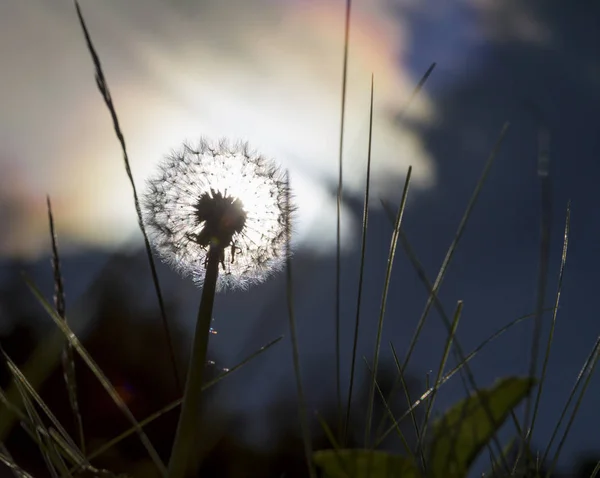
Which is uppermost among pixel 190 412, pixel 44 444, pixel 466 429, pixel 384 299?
pixel 384 299

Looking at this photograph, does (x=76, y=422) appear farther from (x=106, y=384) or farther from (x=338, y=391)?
(x=338, y=391)

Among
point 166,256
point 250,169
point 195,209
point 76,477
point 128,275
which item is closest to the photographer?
point 76,477

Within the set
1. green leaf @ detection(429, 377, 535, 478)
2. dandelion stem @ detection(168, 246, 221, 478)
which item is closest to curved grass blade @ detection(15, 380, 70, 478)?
dandelion stem @ detection(168, 246, 221, 478)

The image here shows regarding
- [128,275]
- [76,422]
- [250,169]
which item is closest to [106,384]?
[76,422]

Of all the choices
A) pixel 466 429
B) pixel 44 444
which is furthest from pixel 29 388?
pixel 466 429

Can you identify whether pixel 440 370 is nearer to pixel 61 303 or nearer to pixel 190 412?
pixel 190 412

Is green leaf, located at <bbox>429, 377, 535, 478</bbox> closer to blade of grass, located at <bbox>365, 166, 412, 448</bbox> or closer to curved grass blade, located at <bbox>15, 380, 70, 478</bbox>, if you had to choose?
blade of grass, located at <bbox>365, 166, 412, 448</bbox>
